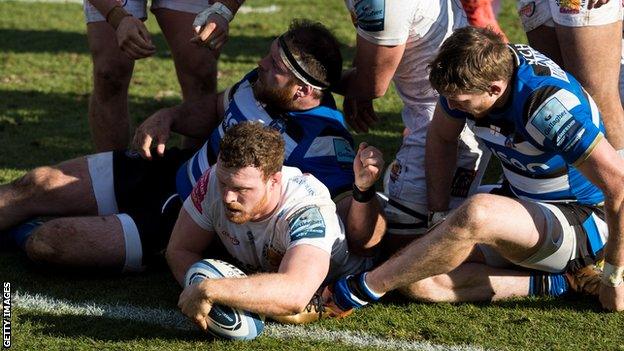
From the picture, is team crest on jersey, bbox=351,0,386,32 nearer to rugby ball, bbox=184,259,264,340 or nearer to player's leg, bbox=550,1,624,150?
player's leg, bbox=550,1,624,150

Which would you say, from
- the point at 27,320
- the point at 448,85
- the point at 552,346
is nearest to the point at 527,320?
the point at 552,346

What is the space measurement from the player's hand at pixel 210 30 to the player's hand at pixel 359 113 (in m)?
0.75

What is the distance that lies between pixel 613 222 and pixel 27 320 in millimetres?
2556

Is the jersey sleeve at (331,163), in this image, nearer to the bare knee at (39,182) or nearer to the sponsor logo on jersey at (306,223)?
the sponsor logo on jersey at (306,223)

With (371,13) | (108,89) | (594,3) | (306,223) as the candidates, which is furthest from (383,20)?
(108,89)

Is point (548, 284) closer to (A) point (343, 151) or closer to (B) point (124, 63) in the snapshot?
(A) point (343, 151)

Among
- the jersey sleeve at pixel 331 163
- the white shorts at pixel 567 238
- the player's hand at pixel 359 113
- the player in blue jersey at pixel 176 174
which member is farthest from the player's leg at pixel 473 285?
the player's hand at pixel 359 113

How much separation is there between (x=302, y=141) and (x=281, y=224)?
2.43 ft

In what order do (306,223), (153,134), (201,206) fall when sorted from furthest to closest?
(153,134)
(201,206)
(306,223)

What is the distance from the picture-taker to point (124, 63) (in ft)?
20.8

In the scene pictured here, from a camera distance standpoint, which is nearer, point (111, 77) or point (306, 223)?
point (306, 223)

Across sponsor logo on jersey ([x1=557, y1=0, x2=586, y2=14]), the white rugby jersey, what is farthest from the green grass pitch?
sponsor logo on jersey ([x1=557, y1=0, x2=586, y2=14])

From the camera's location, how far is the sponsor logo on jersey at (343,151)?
542 centimetres

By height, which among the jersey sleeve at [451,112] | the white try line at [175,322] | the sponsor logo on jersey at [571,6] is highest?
the sponsor logo on jersey at [571,6]
